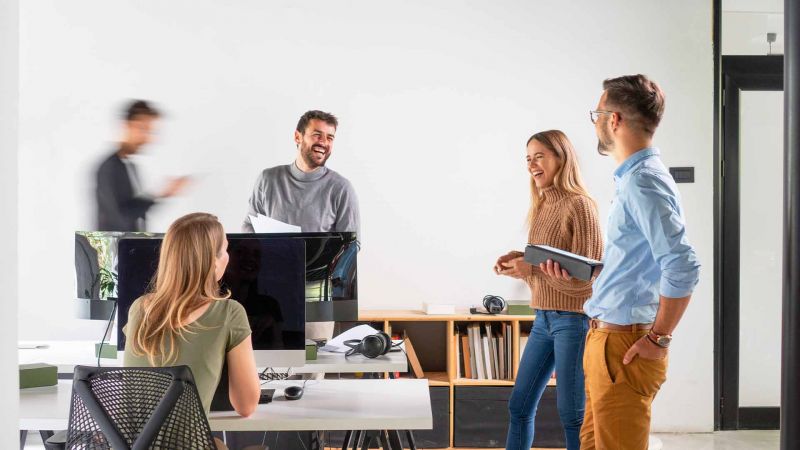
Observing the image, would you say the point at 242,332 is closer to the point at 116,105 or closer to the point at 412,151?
the point at 412,151

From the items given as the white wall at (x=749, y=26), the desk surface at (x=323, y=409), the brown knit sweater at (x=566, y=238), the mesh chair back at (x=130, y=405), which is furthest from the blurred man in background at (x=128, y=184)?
the white wall at (x=749, y=26)

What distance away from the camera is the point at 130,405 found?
1.67 m

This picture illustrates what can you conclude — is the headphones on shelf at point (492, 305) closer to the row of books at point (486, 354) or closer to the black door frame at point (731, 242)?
the row of books at point (486, 354)

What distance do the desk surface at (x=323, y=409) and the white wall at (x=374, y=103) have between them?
82.3 inches

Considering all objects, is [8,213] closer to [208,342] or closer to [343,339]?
[208,342]

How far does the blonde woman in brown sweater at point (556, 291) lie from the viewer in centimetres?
273

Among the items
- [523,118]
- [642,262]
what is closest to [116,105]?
[523,118]

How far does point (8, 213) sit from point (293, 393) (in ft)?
5.13

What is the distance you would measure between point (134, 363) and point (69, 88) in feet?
10.5

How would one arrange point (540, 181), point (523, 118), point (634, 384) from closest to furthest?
point (634, 384) → point (540, 181) → point (523, 118)

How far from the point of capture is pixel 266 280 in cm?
238

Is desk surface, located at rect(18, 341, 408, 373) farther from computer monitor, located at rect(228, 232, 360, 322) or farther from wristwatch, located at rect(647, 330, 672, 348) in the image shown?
wristwatch, located at rect(647, 330, 672, 348)

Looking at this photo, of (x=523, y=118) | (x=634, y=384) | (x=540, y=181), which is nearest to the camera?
(x=634, y=384)

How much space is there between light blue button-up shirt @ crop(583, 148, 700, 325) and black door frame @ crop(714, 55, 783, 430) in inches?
114
